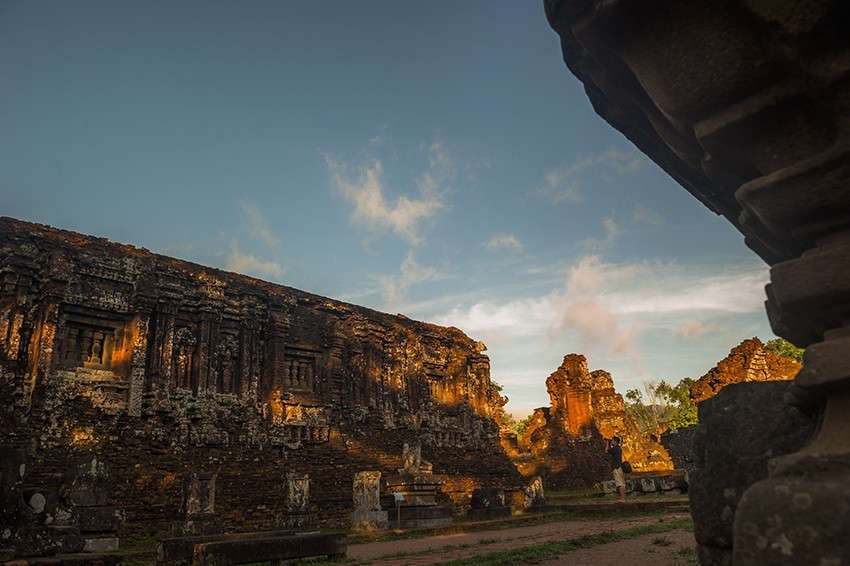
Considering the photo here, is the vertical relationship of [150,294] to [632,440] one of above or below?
above

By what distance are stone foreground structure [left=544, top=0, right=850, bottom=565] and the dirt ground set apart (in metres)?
4.96

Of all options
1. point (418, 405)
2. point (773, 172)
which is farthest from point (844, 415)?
point (418, 405)

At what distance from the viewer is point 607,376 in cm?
2905

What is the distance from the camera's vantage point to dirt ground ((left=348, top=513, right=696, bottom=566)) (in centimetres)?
647

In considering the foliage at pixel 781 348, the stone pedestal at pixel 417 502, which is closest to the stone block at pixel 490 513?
the stone pedestal at pixel 417 502

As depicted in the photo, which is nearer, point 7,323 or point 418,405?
point 7,323

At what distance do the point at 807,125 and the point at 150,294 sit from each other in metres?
15.5

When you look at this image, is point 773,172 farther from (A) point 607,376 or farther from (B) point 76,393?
(A) point 607,376

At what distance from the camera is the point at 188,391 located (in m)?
14.7

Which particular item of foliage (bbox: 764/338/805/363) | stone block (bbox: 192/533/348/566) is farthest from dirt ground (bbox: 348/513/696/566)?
foliage (bbox: 764/338/805/363)

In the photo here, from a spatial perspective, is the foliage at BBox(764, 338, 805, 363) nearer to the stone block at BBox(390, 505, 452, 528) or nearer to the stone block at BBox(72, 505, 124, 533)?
the stone block at BBox(390, 505, 452, 528)

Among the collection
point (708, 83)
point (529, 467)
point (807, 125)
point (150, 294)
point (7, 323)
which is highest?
point (150, 294)

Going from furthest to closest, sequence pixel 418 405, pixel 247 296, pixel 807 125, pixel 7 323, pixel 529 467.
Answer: pixel 529 467 < pixel 418 405 < pixel 247 296 < pixel 7 323 < pixel 807 125

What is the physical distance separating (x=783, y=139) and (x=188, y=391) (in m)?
15.3
